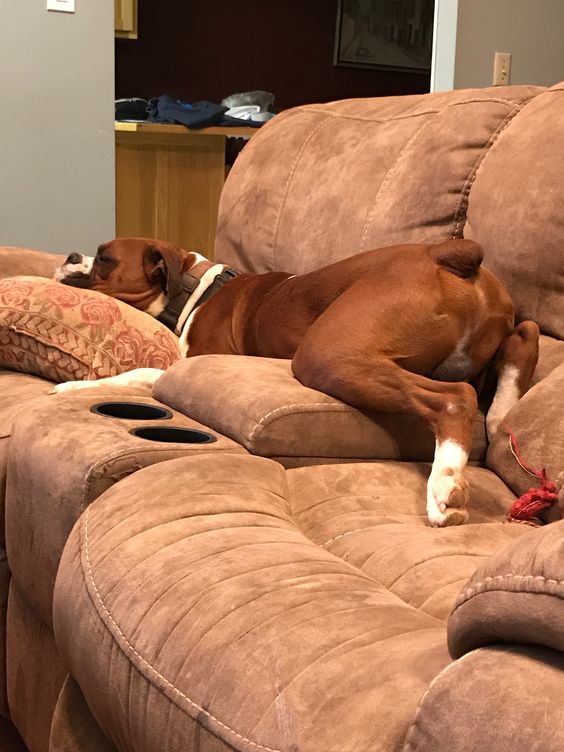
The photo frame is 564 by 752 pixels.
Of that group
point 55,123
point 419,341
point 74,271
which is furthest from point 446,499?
point 55,123

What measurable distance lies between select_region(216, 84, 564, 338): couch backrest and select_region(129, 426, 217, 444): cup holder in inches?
31.5

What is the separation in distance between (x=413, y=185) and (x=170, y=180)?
3627 mm

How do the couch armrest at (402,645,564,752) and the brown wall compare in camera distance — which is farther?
the brown wall

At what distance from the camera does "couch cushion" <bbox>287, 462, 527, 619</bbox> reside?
1546 millimetres

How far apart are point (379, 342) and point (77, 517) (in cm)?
73

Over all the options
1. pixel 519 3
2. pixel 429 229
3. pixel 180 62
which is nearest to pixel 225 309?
pixel 429 229

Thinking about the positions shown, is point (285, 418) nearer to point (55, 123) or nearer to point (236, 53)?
point (55, 123)

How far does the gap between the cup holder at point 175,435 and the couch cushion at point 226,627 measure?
0.18m

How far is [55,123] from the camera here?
4855mm

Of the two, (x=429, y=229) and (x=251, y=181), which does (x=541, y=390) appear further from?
(x=251, y=181)

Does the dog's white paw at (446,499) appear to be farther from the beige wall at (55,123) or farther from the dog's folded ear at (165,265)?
the beige wall at (55,123)

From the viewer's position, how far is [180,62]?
7094mm

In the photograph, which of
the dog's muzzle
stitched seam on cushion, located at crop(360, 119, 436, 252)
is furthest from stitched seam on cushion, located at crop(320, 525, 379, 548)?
the dog's muzzle

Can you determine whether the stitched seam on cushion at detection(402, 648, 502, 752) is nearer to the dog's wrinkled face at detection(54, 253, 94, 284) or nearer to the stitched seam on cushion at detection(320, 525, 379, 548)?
the stitched seam on cushion at detection(320, 525, 379, 548)
